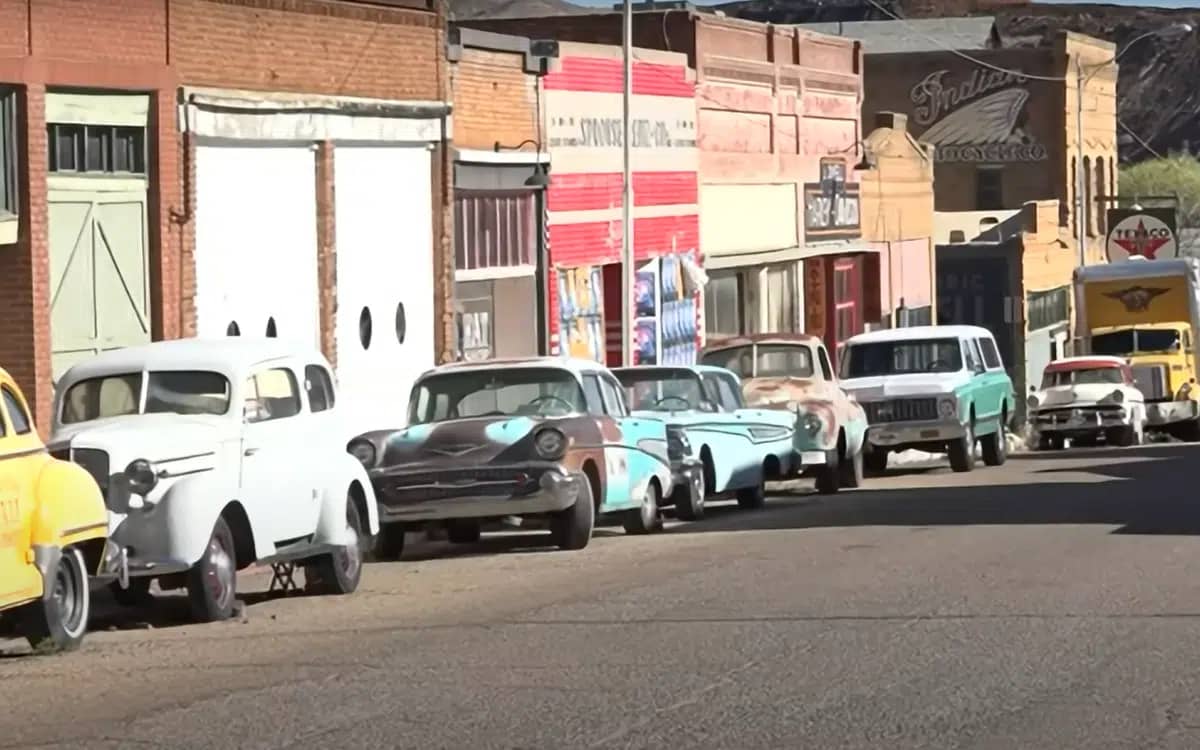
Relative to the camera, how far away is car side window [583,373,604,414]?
21516 mm

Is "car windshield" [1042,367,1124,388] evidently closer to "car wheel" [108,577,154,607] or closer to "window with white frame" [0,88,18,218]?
"window with white frame" [0,88,18,218]

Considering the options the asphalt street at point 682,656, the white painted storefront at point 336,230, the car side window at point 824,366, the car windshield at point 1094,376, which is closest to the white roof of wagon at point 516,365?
the asphalt street at point 682,656

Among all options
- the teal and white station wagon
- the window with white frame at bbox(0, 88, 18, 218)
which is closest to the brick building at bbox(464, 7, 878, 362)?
the teal and white station wagon

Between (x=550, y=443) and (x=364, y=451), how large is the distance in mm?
1525

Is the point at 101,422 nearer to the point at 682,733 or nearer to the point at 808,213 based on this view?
the point at 682,733

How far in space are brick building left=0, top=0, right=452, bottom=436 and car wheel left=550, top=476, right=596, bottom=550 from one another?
640cm

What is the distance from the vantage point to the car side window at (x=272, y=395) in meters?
16.5

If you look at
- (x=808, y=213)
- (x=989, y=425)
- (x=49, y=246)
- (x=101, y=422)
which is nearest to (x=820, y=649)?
(x=101, y=422)

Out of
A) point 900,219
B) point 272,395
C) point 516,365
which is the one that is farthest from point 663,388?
point 900,219

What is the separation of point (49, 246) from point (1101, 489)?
39.2 ft

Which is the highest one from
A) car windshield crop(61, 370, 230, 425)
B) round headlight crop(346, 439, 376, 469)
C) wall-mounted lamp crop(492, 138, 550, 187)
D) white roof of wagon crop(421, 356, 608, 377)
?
wall-mounted lamp crop(492, 138, 550, 187)

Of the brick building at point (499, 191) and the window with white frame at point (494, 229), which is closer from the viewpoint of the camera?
the brick building at point (499, 191)

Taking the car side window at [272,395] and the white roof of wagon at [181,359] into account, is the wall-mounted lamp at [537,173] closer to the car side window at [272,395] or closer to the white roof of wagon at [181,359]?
the car side window at [272,395]

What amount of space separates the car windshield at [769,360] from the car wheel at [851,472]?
4.68ft
